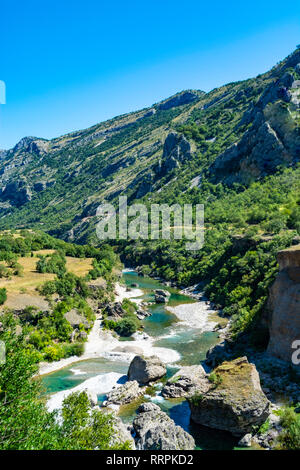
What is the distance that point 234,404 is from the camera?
21312mm

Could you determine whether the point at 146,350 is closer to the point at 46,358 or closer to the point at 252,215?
the point at 46,358

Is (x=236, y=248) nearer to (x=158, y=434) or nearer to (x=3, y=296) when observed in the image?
(x=3, y=296)

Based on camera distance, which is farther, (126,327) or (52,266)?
(52,266)

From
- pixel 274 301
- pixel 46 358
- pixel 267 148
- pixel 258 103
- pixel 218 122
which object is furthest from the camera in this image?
pixel 218 122

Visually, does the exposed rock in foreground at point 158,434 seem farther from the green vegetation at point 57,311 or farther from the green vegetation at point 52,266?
the green vegetation at point 52,266

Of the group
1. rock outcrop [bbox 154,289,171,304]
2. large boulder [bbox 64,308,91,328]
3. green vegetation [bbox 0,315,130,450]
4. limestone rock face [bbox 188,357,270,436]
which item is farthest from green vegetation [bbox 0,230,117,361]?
limestone rock face [bbox 188,357,270,436]

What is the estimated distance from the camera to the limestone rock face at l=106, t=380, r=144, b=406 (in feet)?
84.0

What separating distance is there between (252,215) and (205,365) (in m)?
46.0

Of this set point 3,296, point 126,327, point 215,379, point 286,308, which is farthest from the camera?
point 126,327

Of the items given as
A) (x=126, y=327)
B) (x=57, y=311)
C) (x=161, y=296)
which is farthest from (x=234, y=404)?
(x=161, y=296)

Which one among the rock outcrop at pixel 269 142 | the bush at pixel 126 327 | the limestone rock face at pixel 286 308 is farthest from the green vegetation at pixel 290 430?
the rock outcrop at pixel 269 142

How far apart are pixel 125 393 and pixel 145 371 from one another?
3.02 meters

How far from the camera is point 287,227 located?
183 feet

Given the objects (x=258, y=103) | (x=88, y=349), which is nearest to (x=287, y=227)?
(x=88, y=349)
